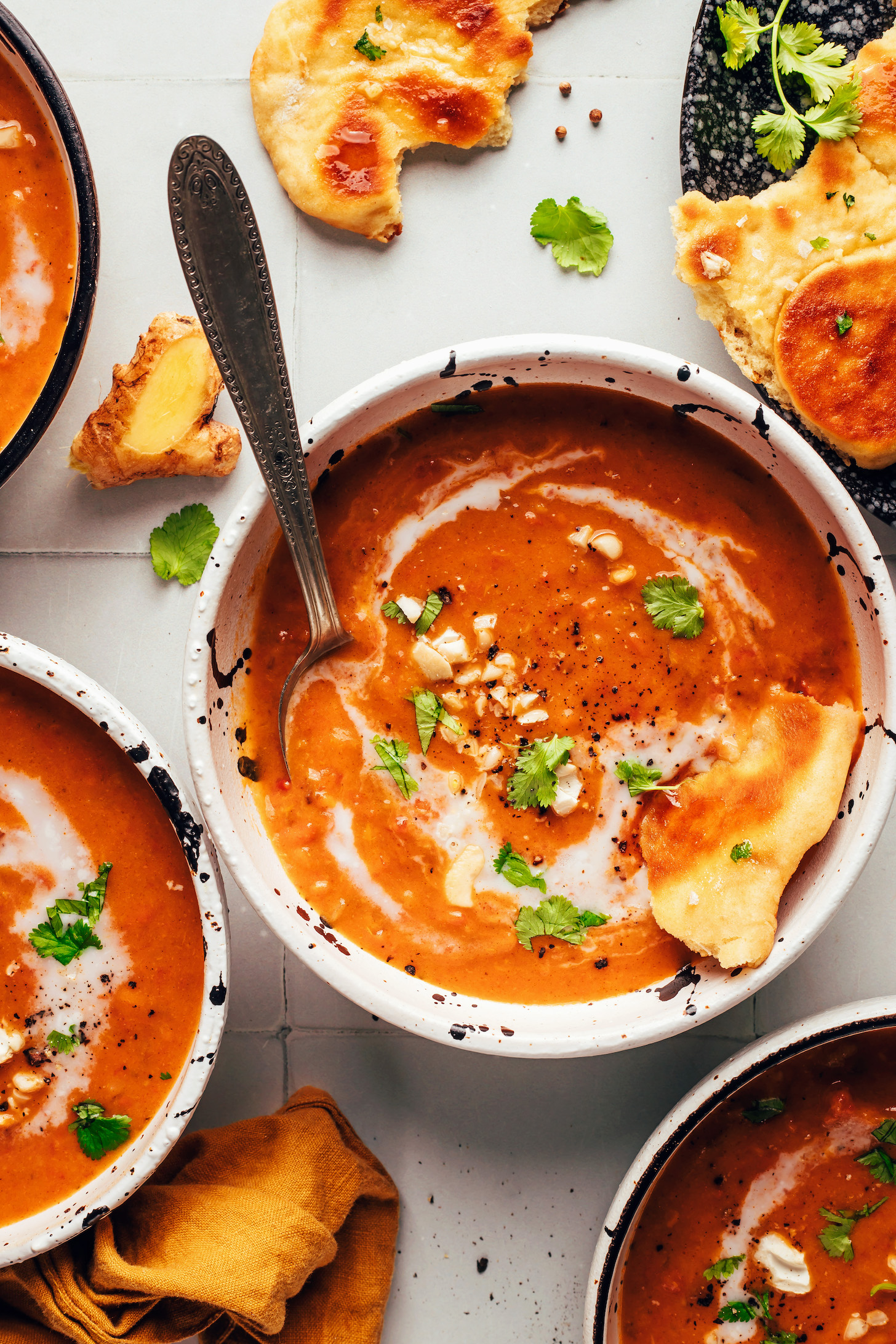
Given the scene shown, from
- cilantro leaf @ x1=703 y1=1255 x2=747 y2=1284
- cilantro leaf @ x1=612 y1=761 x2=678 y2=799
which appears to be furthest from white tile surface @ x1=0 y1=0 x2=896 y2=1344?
cilantro leaf @ x1=612 y1=761 x2=678 y2=799

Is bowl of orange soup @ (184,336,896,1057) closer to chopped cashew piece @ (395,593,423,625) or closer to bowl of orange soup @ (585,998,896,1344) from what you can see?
chopped cashew piece @ (395,593,423,625)

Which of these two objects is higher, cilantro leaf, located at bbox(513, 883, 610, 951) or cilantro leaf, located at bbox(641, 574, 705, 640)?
cilantro leaf, located at bbox(641, 574, 705, 640)

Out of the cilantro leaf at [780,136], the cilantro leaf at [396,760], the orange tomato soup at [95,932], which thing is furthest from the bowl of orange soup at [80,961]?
the cilantro leaf at [780,136]

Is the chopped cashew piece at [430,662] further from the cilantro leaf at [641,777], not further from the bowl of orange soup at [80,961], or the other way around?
the bowl of orange soup at [80,961]

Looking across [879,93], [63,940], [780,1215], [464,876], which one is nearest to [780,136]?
[879,93]

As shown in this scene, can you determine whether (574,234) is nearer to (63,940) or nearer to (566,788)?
(566,788)

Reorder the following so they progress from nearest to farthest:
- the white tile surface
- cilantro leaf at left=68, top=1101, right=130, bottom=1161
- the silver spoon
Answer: the silver spoon < cilantro leaf at left=68, top=1101, right=130, bottom=1161 < the white tile surface
